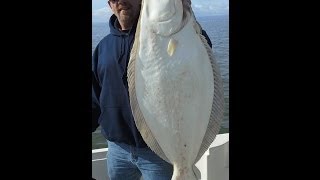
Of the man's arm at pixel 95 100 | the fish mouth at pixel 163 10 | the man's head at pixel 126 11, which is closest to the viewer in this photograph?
the fish mouth at pixel 163 10

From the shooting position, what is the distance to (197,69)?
1.39 m

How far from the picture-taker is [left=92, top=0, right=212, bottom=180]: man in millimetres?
1660

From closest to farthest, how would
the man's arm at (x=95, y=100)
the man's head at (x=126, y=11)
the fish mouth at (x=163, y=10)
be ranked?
the fish mouth at (x=163, y=10), the man's head at (x=126, y=11), the man's arm at (x=95, y=100)

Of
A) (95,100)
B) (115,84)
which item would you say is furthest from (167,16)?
(95,100)

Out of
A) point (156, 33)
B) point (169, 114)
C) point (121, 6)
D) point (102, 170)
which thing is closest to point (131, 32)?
point (121, 6)

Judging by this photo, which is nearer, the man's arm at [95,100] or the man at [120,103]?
the man at [120,103]

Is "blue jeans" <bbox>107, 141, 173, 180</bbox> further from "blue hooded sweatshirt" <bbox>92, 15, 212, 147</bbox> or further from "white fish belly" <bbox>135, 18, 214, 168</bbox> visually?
"white fish belly" <bbox>135, 18, 214, 168</bbox>

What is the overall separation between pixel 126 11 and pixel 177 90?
416 millimetres

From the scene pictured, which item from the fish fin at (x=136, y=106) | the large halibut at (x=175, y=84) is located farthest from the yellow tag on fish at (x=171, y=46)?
the fish fin at (x=136, y=106)

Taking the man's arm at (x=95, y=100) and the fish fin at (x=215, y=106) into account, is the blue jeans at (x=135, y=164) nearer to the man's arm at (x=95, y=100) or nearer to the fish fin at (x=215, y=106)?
the man's arm at (x=95, y=100)

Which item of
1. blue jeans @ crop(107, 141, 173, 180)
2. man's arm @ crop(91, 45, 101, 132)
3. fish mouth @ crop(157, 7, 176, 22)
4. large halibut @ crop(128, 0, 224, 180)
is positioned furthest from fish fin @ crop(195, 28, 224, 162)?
man's arm @ crop(91, 45, 101, 132)

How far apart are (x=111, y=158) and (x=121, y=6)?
600mm

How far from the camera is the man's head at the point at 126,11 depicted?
1.62 metres
